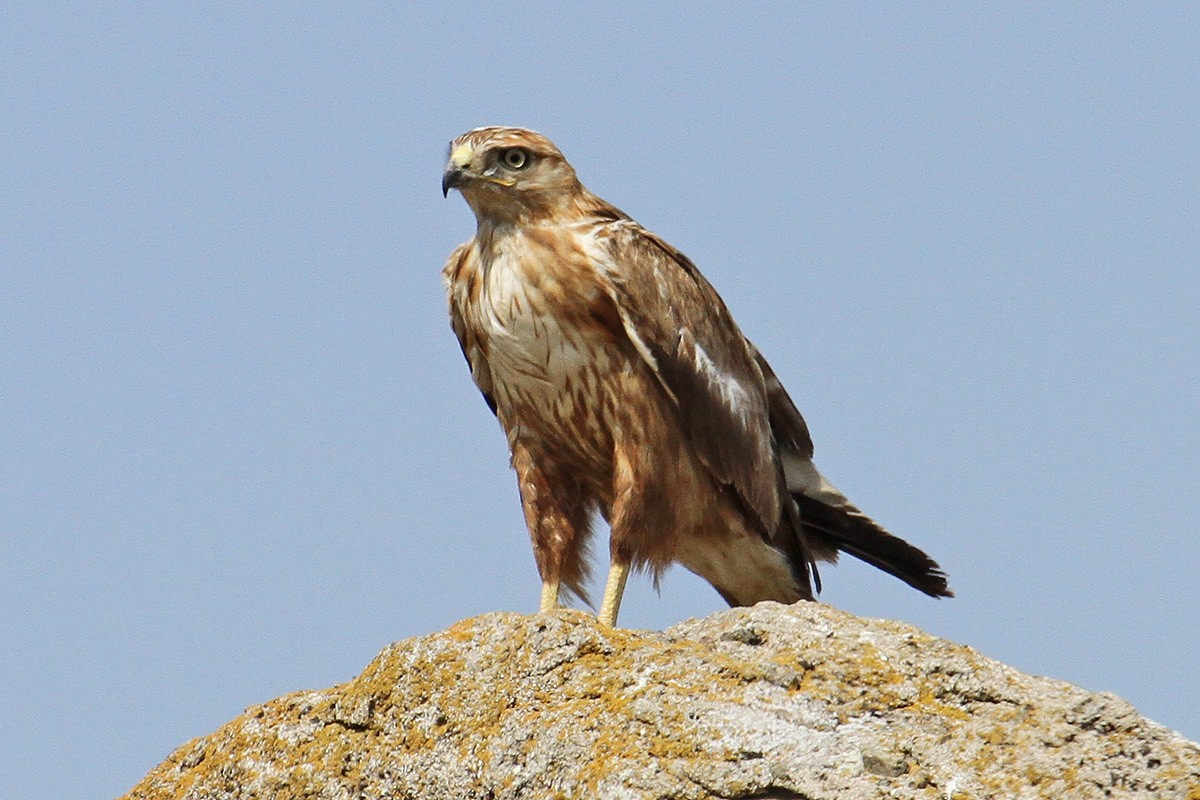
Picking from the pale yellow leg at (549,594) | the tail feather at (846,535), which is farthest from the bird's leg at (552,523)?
the tail feather at (846,535)

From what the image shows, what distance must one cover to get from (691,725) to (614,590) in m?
2.59

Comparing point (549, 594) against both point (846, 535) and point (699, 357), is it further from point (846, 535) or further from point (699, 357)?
point (846, 535)

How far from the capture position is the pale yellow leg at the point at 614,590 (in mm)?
7047

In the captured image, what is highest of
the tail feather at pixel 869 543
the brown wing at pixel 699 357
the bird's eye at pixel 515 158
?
the bird's eye at pixel 515 158

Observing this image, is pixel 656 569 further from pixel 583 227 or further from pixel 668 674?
pixel 668 674

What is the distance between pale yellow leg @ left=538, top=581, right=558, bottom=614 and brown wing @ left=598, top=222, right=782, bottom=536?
2.81 ft

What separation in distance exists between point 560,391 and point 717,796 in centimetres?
306

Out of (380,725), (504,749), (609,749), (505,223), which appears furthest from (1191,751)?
(505,223)

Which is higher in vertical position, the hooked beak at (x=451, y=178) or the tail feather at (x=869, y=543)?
the hooked beak at (x=451, y=178)

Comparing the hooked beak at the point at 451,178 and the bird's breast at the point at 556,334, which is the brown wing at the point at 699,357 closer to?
the bird's breast at the point at 556,334

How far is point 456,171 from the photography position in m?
7.25

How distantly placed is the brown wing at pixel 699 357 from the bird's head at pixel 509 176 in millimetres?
289

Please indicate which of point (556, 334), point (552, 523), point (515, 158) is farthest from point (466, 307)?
point (552, 523)

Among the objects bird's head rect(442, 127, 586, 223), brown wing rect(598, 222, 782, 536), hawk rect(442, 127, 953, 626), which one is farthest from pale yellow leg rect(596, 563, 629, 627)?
bird's head rect(442, 127, 586, 223)
